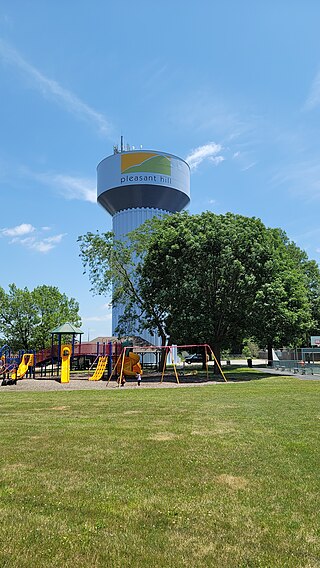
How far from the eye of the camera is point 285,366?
4194cm

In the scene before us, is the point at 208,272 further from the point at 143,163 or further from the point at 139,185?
the point at 143,163

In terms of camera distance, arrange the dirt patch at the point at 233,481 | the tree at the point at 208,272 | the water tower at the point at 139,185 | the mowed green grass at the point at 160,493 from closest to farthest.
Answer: the mowed green grass at the point at 160,493 → the dirt patch at the point at 233,481 → the tree at the point at 208,272 → the water tower at the point at 139,185

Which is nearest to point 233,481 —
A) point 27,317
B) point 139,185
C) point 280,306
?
point 280,306

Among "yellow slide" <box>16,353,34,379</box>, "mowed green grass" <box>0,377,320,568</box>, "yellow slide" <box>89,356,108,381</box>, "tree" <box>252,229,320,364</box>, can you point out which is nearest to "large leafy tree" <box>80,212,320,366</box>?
"tree" <box>252,229,320,364</box>

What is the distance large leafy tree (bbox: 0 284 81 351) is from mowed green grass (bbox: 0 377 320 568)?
42790 mm

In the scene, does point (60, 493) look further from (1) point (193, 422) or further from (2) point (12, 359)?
(2) point (12, 359)

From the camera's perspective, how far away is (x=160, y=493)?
6133 millimetres

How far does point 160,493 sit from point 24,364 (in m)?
27.6

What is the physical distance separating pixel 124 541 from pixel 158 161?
66.6m

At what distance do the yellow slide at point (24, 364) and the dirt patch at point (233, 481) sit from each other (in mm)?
26539

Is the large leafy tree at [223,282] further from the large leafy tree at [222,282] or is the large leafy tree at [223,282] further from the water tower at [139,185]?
the water tower at [139,185]

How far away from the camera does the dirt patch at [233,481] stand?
6473 millimetres

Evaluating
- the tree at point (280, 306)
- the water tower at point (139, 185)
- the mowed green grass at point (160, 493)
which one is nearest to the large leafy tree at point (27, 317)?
the water tower at point (139, 185)

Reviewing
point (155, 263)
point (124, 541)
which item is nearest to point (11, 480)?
point (124, 541)
